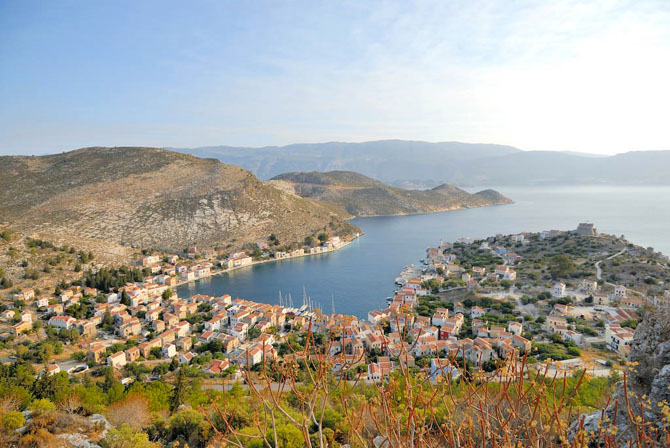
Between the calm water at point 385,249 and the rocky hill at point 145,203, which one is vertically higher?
the rocky hill at point 145,203

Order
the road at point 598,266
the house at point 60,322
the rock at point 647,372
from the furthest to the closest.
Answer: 1. the road at point 598,266
2. the house at point 60,322
3. the rock at point 647,372

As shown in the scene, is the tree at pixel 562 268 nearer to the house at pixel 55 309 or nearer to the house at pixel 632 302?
the house at pixel 632 302

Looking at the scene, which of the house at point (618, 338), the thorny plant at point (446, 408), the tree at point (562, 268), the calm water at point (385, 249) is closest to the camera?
the thorny plant at point (446, 408)

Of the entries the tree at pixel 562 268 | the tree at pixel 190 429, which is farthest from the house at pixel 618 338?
the tree at pixel 190 429

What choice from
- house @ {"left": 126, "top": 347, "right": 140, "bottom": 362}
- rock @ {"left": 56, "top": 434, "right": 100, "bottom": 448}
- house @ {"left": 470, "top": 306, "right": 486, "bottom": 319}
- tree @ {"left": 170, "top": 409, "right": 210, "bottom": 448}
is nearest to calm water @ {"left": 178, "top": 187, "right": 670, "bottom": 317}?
house @ {"left": 470, "top": 306, "right": 486, "bottom": 319}

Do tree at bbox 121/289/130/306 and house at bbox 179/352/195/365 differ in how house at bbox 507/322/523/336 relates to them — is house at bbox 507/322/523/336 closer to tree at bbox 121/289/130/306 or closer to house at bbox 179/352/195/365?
house at bbox 179/352/195/365
